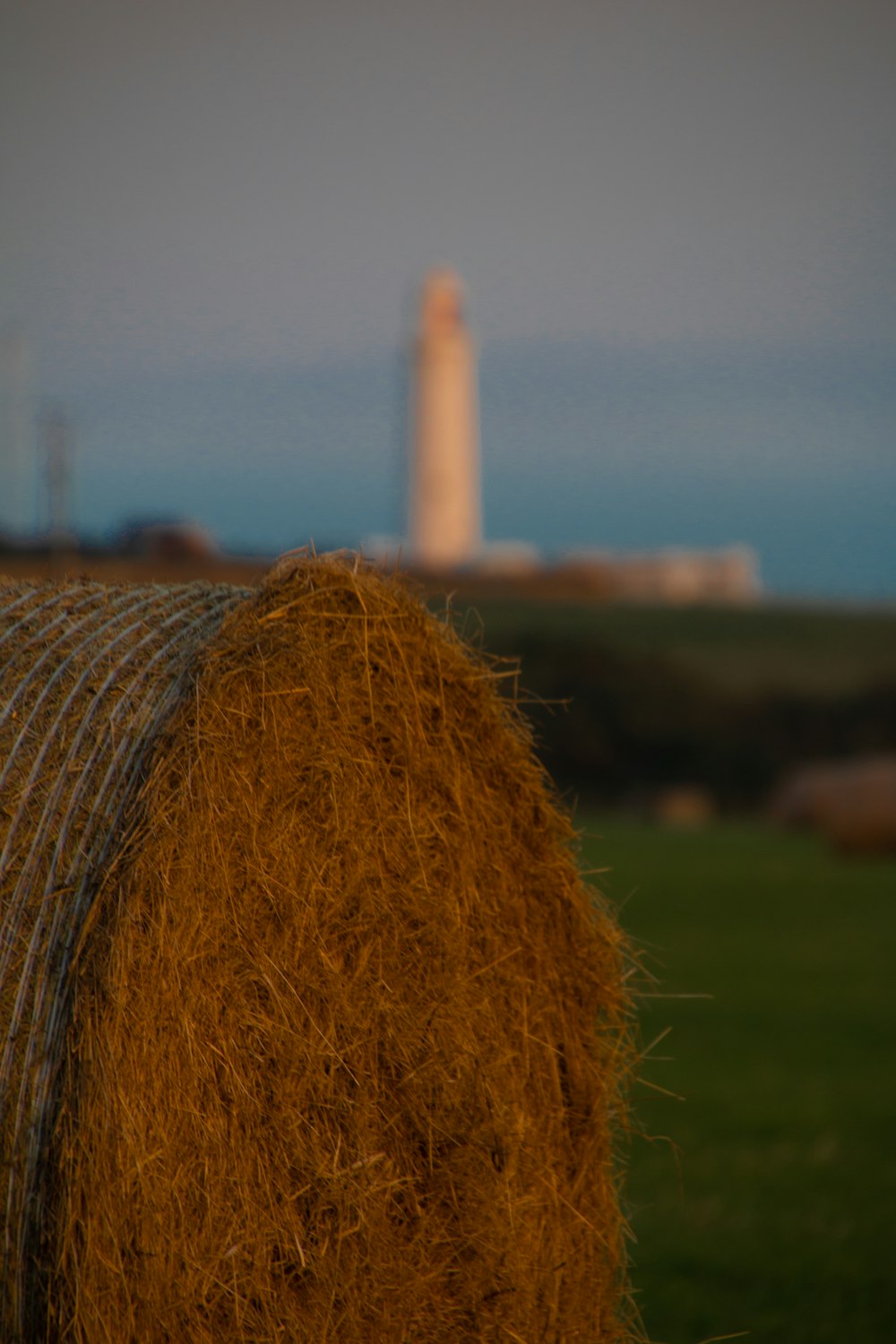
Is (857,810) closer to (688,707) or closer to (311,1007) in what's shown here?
(688,707)

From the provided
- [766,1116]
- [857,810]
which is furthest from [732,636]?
[766,1116]

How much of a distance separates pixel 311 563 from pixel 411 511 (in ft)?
215

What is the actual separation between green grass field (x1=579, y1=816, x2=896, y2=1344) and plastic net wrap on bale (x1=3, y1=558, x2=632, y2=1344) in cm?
44

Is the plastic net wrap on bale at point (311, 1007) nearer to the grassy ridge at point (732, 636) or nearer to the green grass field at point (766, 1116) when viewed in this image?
the green grass field at point (766, 1116)

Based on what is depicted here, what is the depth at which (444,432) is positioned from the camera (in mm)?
71312

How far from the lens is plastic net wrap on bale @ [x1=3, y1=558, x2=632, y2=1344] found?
3.05 m

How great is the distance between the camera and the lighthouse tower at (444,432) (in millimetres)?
68250

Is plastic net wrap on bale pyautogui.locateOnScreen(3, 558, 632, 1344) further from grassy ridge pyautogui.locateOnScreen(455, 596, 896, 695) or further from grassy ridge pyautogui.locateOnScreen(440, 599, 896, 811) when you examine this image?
grassy ridge pyautogui.locateOnScreen(455, 596, 896, 695)

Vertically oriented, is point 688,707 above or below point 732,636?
below

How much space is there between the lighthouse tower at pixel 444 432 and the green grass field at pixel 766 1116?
49.8 m

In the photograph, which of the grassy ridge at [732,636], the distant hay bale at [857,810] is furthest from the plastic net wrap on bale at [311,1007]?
the grassy ridge at [732,636]

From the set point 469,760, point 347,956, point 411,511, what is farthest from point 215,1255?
point 411,511

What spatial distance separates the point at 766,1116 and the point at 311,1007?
17.5ft

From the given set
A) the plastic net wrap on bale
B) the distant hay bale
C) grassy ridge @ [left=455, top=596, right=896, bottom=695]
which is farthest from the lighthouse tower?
the plastic net wrap on bale
